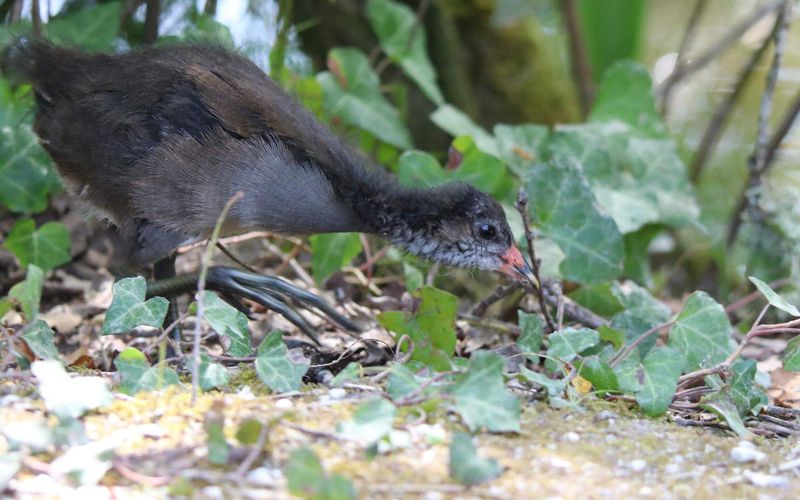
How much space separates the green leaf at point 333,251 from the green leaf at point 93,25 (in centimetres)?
135

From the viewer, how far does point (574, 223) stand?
135 inches

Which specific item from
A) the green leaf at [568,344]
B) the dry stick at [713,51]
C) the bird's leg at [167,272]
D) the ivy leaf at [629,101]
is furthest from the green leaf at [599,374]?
the dry stick at [713,51]

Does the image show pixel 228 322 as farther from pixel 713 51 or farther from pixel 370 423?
pixel 713 51

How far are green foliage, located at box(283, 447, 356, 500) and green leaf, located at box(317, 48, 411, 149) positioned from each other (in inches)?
106

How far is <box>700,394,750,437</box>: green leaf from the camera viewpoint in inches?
99.3

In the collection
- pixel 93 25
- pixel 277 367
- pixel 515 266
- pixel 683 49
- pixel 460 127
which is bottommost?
pixel 277 367

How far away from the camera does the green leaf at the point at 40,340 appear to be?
250cm

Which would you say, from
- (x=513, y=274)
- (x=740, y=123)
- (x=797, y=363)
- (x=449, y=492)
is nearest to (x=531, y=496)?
(x=449, y=492)

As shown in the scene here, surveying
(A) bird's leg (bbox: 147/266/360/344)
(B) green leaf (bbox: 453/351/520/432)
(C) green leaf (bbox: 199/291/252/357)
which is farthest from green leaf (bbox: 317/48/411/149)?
(B) green leaf (bbox: 453/351/520/432)

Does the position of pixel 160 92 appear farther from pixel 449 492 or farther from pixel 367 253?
pixel 449 492

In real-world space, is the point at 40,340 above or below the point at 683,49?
below

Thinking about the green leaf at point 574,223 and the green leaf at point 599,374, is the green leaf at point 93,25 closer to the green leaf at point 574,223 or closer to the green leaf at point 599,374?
the green leaf at point 574,223

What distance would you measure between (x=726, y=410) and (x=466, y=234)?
114 cm

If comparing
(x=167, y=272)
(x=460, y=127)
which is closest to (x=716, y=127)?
(x=460, y=127)
